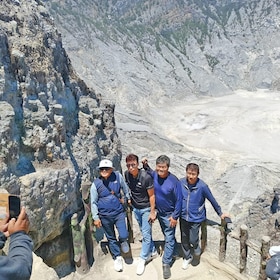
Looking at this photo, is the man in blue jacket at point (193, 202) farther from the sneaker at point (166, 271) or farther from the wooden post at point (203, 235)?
the sneaker at point (166, 271)

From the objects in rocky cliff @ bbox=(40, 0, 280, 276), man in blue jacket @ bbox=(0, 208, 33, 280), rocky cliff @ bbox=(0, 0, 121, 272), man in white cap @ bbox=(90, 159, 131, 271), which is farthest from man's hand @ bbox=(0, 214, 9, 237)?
rocky cliff @ bbox=(40, 0, 280, 276)

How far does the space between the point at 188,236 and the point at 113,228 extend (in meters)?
1.08

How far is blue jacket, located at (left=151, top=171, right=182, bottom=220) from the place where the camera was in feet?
16.9

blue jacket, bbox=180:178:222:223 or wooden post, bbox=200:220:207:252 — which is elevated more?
blue jacket, bbox=180:178:222:223

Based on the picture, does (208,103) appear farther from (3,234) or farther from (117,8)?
(3,234)

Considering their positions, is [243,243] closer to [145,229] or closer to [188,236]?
[188,236]

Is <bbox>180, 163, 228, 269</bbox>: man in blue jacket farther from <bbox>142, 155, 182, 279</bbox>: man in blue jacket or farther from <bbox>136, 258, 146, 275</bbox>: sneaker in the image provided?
<bbox>136, 258, 146, 275</bbox>: sneaker

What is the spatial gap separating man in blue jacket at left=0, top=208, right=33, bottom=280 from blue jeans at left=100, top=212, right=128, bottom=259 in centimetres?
291

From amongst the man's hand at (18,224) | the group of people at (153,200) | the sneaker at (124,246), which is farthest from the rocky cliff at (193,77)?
the man's hand at (18,224)

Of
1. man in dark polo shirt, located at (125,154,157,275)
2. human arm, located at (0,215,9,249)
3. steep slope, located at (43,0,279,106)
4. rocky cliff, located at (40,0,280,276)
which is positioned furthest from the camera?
steep slope, located at (43,0,279,106)

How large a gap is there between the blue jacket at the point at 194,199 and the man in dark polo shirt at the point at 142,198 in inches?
17.2

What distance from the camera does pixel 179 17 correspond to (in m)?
64.6

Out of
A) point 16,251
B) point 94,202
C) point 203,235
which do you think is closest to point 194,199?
point 203,235

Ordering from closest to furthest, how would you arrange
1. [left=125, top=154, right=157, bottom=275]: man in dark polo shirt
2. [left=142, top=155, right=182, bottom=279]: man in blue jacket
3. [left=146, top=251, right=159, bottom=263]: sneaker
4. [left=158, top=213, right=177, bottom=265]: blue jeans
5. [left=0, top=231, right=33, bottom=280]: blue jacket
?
[left=0, top=231, right=33, bottom=280]: blue jacket → [left=142, top=155, right=182, bottom=279]: man in blue jacket → [left=125, top=154, right=157, bottom=275]: man in dark polo shirt → [left=158, top=213, right=177, bottom=265]: blue jeans → [left=146, top=251, right=159, bottom=263]: sneaker
